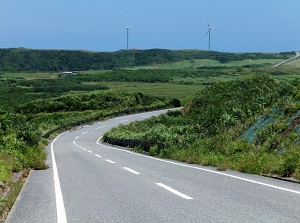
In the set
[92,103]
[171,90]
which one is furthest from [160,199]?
[171,90]

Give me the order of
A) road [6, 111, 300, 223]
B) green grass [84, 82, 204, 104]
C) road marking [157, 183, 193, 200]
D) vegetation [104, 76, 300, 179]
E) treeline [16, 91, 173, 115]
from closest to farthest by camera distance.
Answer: road [6, 111, 300, 223], road marking [157, 183, 193, 200], vegetation [104, 76, 300, 179], treeline [16, 91, 173, 115], green grass [84, 82, 204, 104]

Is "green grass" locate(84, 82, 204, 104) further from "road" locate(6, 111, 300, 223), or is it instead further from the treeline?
"road" locate(6, 111, 300, 223)

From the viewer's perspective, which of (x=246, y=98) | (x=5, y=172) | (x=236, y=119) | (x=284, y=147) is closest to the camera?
(x=5, y=172)

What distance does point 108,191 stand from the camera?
1072cm

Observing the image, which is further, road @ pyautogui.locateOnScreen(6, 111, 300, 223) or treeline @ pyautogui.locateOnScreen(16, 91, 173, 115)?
treeline @ pyautogui.locateOnScreen(16, 91, 173, 115)

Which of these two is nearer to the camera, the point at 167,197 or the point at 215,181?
the point at 167,197

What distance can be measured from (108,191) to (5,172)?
375 cm

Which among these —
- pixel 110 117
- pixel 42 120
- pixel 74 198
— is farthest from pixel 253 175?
pixel 42 120

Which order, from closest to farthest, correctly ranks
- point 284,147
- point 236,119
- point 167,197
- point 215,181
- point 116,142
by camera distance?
point 167,197
point 215,181
point 284,147
point 236,119
point 116,142

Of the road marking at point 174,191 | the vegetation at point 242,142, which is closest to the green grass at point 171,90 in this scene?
the vegetation at point 242,142

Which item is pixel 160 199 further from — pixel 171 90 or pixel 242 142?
pixel 171 90

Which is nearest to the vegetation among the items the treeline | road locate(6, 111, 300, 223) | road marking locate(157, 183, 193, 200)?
road locate(6, 111, 300, 223)

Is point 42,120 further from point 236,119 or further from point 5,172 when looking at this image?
point 5,172

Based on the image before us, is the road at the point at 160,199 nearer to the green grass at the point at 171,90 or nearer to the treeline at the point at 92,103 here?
the treeline at the point at 92,103
